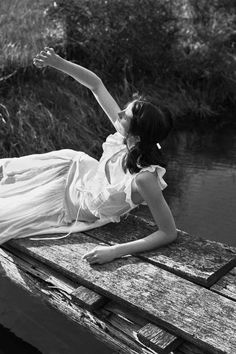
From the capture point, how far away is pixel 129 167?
230cm

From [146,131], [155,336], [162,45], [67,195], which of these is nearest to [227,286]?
[155,336]

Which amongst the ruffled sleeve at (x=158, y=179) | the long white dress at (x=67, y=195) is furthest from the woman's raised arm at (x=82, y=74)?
the ruffled sleeve at (x=158, y=179)

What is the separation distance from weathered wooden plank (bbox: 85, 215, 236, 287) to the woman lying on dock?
0.18ft

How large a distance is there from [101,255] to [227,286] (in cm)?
58

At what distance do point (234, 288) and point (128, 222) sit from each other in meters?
0.81

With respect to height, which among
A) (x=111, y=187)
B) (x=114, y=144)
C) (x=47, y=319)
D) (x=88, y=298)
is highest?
(x=114, y=144)

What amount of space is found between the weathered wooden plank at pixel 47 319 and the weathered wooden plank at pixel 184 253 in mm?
369

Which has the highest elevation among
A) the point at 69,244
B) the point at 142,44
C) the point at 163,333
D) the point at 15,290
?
the point at 142,44

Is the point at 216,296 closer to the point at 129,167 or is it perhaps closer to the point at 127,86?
the point at 129,167

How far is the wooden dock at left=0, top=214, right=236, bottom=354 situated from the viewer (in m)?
1.79

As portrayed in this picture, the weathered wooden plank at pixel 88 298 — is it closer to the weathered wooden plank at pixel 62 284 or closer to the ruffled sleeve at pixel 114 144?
the weathered wooden plank at pixel 62 284

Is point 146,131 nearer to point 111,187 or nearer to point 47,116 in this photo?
point 111,187

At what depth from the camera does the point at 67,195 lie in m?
2.69

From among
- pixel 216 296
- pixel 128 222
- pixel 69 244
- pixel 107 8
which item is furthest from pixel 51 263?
pixel 107 8
